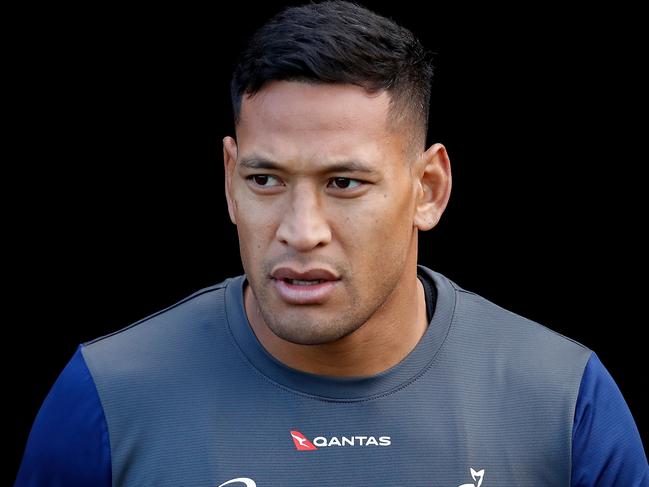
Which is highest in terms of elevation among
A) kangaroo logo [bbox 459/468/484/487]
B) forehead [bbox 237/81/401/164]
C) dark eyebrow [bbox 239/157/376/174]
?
forehead [bbox 237/81/401/164]

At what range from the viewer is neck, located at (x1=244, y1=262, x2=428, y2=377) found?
5527 millimetres

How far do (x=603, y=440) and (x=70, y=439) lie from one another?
6.29ft

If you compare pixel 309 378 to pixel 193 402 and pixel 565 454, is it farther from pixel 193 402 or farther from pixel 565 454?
pixel 565 454

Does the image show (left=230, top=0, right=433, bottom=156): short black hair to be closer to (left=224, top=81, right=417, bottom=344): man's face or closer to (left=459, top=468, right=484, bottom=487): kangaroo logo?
(left=224, top=81, right=417, bottom=344): man's face

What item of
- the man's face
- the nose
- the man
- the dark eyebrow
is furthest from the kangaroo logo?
the dark eyebrow

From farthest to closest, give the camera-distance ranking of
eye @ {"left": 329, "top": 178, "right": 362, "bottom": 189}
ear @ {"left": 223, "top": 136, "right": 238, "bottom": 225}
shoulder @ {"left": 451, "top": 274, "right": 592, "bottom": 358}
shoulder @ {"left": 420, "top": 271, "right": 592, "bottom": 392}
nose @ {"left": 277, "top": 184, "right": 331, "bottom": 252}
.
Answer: shoulder @ {"left": 451, "top": 274, "right": 592, "bottom": 358} → shoulder @ {"left": 420, "top": 271, "right": 592, "bottom": 392} → ear @ {"left": 223, "top": 136, "right": 238, "bottom": 225} → eye @ {"left": 329, "top": 178, "right": 362, "bottom": 189} → nose @ {"left": 277, "top": 184, "right": 331, "bottom": 252}

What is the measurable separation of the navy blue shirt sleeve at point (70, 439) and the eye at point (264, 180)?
0.97m

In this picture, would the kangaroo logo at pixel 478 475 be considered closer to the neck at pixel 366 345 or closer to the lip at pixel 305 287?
the neck at pixel 366 345

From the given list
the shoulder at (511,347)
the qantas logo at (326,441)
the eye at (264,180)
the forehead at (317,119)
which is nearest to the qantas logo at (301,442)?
the qantas logo at (326,441)

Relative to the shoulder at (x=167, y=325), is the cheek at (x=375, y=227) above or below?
above

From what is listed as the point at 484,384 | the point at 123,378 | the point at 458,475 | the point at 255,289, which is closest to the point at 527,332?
the point at 484,384

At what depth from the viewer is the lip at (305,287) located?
520 centimetres

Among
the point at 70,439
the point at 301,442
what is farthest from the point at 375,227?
the point at 70,439

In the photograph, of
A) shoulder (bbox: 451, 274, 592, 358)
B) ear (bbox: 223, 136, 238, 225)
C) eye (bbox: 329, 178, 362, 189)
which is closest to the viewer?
eye (bbox: 329, 178, 362, 189)
